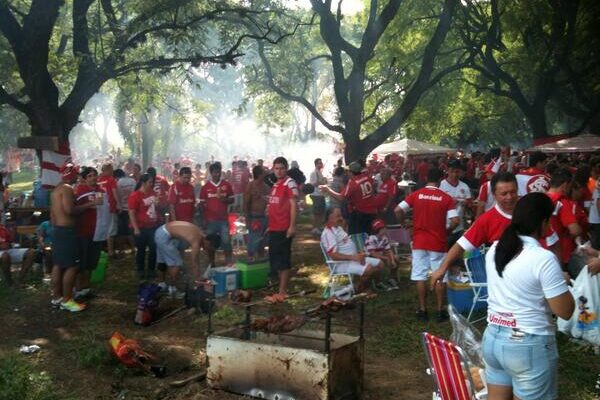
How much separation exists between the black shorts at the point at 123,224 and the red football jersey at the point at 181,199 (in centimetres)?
237

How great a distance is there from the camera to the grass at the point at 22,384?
17.0 ft

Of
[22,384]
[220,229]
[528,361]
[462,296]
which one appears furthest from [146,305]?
[528,361]

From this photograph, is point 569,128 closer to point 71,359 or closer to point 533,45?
point 533,45

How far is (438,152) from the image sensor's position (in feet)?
93.2

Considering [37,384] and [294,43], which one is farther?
[294,43]

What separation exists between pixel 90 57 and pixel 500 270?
1174 centimetres

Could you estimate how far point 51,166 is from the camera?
12.0 metres

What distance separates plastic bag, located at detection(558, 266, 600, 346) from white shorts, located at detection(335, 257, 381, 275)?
10.1 ft

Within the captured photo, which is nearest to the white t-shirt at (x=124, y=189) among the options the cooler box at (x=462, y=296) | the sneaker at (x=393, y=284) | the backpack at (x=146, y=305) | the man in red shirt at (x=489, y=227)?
the backpack at (x=146, y=305)

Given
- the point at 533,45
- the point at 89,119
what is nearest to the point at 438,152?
the point at 533,45

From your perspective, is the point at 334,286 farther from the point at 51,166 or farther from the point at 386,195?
the point at 51,166

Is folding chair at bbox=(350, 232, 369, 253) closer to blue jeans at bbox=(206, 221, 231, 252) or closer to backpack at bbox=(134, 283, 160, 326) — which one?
blue jeans at bbox=(206, 221, 231, 252)

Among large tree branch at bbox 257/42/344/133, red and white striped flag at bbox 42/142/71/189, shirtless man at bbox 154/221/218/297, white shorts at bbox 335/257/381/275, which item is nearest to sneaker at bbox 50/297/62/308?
shirtless man at bbox 154/221/218/297

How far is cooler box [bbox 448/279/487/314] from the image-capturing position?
7797mm
